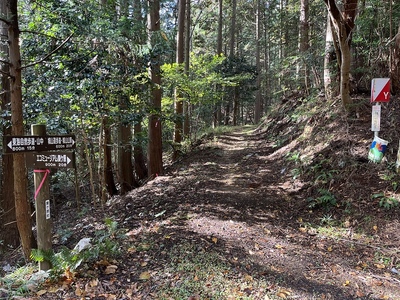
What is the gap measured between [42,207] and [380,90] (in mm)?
5969

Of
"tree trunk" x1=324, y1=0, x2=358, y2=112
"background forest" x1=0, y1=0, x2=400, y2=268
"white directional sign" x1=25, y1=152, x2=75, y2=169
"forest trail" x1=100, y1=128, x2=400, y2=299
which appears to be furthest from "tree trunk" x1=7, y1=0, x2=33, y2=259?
"tree trunk" x1=324, y1=0, x2=358, y2=112

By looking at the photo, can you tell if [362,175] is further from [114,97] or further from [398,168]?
[114,97]

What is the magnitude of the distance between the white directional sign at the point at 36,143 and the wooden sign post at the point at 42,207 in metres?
0.18

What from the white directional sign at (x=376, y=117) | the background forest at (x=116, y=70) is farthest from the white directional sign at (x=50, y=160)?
the white directional sign at (x=376, y=117)

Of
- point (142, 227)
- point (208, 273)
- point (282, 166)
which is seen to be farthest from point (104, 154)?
point (208, 273)

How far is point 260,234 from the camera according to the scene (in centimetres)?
441

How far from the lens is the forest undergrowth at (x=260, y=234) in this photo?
121 inches

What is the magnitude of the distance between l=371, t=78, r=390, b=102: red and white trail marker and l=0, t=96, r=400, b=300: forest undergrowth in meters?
0.94

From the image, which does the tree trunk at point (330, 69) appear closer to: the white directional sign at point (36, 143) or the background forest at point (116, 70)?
the background forest at point (116, 70)

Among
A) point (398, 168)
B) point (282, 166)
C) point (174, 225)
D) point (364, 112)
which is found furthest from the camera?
point (282, 166)

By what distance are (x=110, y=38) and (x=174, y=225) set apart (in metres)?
3.35

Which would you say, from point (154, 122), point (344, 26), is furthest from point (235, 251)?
point (154, 122)

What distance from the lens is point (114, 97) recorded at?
627 centimetres

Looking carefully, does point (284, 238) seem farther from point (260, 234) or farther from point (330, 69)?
point (330, 69)
